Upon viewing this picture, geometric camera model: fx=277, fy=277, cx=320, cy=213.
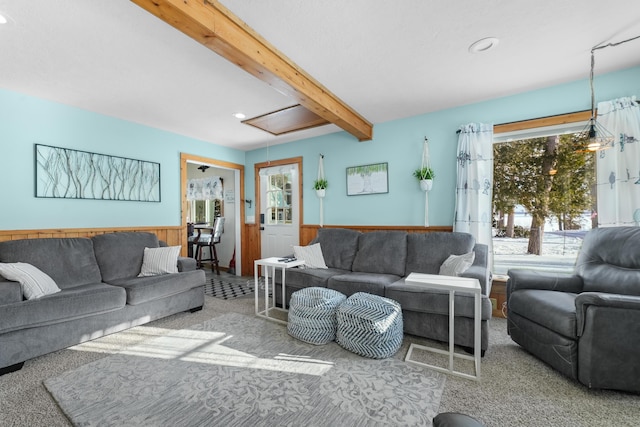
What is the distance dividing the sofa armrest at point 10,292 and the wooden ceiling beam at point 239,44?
2.30 m

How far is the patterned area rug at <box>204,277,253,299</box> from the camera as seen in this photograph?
3.99 m

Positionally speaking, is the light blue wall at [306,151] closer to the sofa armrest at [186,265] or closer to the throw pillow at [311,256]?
the throw pillow at [311,256]

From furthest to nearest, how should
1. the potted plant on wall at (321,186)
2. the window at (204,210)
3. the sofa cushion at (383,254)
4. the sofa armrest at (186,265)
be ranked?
1. the window at (204,210)
2. the potted plant on wall at (321,186)
3. the sofa armrest at (186,265)
4. the sofa cushion at (383,254)

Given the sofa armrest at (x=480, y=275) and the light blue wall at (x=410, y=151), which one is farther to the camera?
the light blue wall at (x=410, y=151)

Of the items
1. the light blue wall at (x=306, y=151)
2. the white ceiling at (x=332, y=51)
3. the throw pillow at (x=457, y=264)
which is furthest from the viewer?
the light blue wall at (x=306, y=151)

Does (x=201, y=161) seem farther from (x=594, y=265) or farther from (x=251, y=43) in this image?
(x=594, y=265)

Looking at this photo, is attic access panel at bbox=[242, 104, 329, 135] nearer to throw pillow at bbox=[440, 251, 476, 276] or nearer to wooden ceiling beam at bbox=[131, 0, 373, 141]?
wooden ceiling beam at bbox=[131, 0, 373, 141]

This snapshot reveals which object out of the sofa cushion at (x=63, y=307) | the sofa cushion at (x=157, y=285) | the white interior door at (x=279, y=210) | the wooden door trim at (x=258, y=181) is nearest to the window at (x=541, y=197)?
the wooden door trim at (x=258, y=181)

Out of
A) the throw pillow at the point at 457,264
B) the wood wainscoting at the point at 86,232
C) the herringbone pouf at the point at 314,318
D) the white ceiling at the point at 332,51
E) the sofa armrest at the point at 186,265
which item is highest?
the white ceiling at the point at 332,51

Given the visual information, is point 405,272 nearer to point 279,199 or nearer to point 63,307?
point 279,199

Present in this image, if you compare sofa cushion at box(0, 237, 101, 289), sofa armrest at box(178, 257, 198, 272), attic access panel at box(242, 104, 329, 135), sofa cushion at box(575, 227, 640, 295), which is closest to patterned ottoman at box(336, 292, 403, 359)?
sofa cushion at box(575, 227, 640, 295)

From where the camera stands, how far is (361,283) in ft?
9.03

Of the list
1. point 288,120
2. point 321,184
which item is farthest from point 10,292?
Answer: point 321,184

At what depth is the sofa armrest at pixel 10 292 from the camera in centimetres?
207
